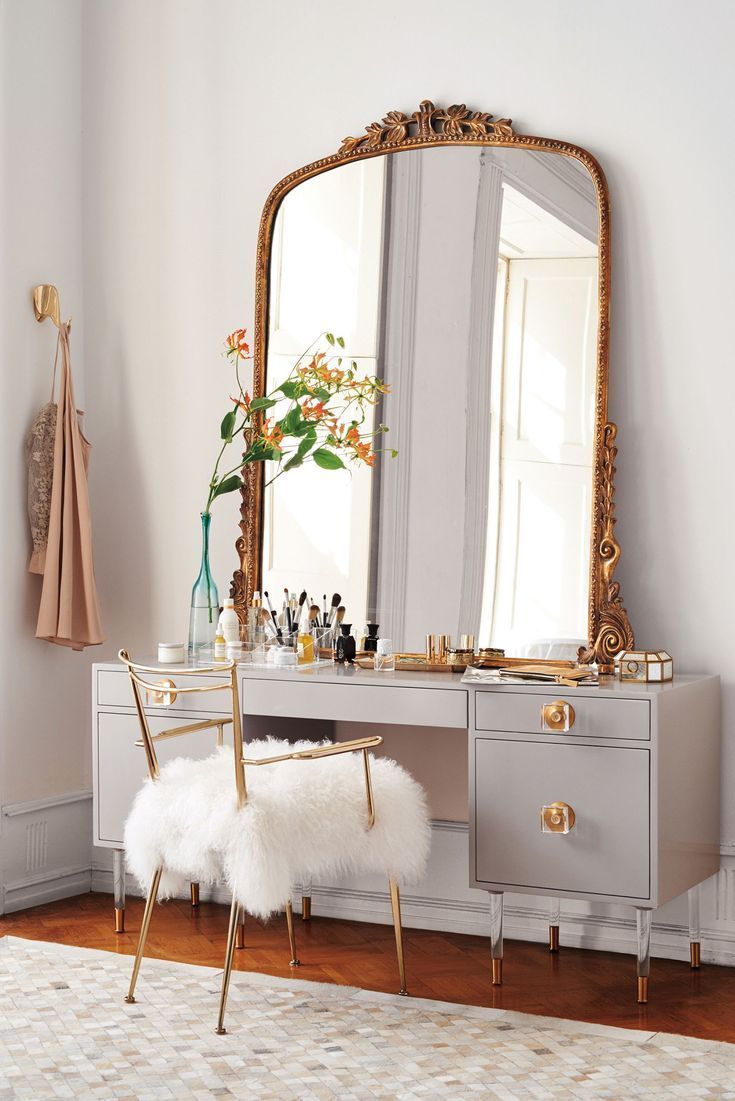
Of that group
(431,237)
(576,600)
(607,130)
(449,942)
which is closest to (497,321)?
(431,237)

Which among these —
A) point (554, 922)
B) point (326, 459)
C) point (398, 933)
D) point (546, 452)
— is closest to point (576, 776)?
point (398, 933)

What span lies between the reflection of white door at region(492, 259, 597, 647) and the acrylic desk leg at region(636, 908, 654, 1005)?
2.52 feet

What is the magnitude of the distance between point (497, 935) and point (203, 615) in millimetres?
1221

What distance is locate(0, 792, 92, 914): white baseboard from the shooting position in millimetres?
3863

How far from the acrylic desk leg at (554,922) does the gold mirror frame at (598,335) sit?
0.65 m

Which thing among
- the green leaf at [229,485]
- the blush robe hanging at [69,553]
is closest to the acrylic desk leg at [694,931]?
the green leaf at [229,485]

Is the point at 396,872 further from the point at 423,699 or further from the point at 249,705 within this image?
the point at 249,705

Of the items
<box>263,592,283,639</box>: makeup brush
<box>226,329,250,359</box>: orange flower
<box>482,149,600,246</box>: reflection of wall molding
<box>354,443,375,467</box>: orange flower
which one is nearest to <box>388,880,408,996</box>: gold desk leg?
<box>263,592,283,639</box>: makeup brush

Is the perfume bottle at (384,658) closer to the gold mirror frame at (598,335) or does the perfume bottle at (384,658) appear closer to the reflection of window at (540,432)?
the reflection of window at (540,432)

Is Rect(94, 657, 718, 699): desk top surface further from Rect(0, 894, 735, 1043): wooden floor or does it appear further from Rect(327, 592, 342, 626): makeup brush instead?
Rect(0, 894, 735, 1043): wooden floor

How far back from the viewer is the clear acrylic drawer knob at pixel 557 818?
298cm

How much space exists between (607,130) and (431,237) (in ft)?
1.81

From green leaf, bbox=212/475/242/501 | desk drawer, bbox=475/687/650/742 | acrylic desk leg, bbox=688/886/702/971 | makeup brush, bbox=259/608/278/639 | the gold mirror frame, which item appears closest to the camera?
desk drawer, bbox=475/687/650/742

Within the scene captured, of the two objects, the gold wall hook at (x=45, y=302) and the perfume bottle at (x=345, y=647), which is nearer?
the perfume bottle at (x=345, y=647)
